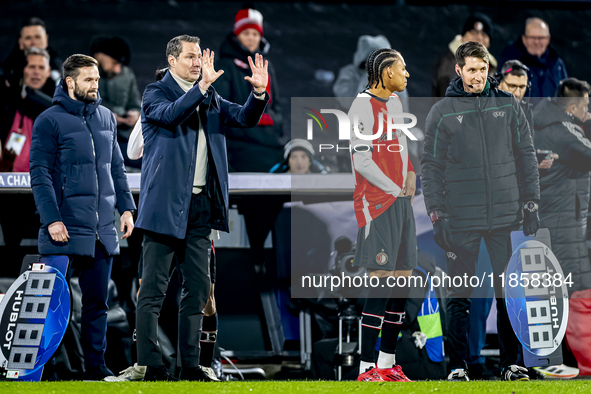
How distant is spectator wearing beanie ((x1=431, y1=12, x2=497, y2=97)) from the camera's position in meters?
4.60

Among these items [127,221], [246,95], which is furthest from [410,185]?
[127,221]

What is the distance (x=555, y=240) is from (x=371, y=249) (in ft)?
3.64

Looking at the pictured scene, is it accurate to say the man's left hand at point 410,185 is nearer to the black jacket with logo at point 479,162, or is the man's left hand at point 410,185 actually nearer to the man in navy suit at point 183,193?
the black jacket with logo at point 479,162

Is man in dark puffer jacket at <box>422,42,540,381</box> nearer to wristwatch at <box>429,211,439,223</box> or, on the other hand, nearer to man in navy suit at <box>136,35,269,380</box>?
wristwatch at <box>429,211,439,223</box>

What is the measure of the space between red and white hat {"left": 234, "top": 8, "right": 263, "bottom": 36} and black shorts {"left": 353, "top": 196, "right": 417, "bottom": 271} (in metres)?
1.87

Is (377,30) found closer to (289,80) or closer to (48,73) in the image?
(289,80)

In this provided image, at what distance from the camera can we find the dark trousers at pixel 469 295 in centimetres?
345

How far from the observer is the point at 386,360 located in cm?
334

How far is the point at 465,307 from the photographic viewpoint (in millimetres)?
3479

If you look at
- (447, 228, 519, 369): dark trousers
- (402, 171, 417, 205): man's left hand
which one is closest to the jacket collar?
(402, 171, 417, 205): man's left hand

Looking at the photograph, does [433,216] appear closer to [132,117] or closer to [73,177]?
[73,177]

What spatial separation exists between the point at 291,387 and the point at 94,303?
3.77ft

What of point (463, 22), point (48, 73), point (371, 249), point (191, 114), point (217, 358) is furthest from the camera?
point (463, 22)

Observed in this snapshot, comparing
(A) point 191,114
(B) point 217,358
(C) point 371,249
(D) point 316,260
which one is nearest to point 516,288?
(C) point 371,249
